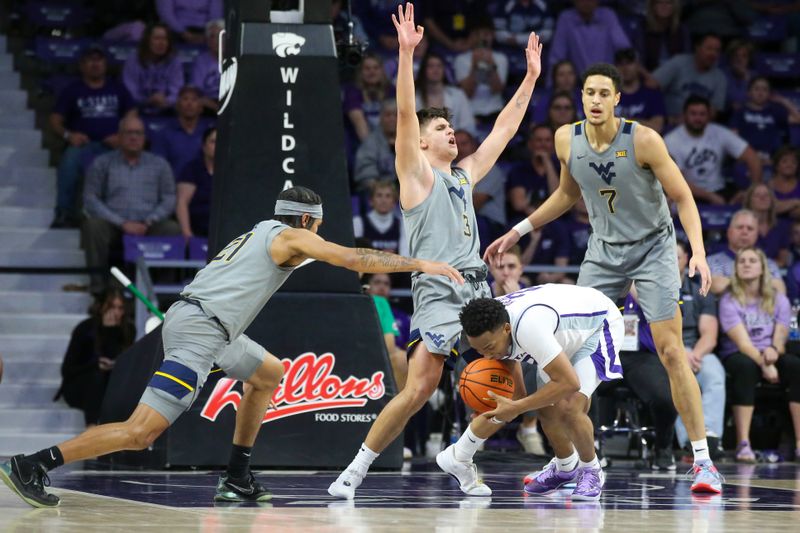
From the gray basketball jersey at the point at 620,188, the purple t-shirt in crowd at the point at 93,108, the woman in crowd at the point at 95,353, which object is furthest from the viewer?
the purple t-shirt in crowd at the point at 93,108

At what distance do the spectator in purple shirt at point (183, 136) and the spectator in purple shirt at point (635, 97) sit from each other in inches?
164

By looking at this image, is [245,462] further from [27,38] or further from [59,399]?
[27,38]

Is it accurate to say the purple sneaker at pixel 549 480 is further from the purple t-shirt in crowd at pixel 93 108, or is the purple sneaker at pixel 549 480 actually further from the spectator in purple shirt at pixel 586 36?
the spectator in purple shirt at pixel 586 36

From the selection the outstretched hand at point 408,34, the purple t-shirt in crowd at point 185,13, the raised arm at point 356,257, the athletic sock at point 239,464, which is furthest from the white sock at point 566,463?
the purple t-shirt in crowd at point 185,13

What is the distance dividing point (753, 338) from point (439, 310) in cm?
515

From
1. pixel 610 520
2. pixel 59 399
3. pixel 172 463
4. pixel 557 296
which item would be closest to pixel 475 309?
pixel 557 296

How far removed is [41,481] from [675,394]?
3.40 m

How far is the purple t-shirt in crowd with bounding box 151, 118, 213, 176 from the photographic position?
43.6 feet

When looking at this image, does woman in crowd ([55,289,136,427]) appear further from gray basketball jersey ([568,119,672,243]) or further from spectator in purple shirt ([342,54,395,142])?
→ gray basketball jersey ([568,119,672,243])

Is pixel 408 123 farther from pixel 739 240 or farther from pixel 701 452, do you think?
pixel 739 240

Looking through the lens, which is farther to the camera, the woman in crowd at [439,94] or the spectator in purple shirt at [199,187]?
the woman in crowd at [439,94]

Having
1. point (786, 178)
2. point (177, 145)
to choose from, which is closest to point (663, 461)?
point (786, 178)

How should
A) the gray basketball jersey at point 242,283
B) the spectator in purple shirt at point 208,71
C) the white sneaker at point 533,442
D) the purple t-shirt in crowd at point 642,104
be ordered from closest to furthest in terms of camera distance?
1. the gray basketball jersey at point 242,283
2. the white sneaker at point 533,442
3. the spectator in purple shirt at point 208,71
4. the purple t-shirt in crowd at point 642,104

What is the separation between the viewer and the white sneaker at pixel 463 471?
738 cm
